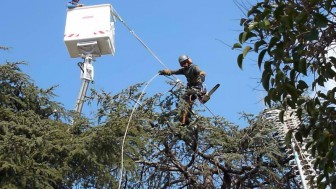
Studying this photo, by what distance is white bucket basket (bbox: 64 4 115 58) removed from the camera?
1213cm

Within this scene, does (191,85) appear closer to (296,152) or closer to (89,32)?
(296,152)

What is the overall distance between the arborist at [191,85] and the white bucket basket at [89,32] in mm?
3051

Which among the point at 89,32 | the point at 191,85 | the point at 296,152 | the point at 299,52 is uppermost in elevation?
the point at 89,32

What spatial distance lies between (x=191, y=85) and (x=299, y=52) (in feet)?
19.0

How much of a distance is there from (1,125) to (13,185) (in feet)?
4.04

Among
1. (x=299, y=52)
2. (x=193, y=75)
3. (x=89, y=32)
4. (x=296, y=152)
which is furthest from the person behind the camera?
(x=89, y=32)

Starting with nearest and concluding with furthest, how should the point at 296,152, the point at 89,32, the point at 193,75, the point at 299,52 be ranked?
the point at 299,52 < the point at 296,152 < the point at 193,75 < the point at 89,32

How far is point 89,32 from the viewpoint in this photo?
480 inches

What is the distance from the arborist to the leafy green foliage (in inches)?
198

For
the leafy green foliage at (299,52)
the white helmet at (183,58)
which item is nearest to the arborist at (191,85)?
the white helmet at (183,58)

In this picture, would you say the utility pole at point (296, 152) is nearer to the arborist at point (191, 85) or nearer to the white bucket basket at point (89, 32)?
the arborist at point (191, 85)

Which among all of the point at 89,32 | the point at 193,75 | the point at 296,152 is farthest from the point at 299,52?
the point at 89,32

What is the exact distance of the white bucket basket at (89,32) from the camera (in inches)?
478

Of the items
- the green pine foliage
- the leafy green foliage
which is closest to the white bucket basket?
the green pine foliage
